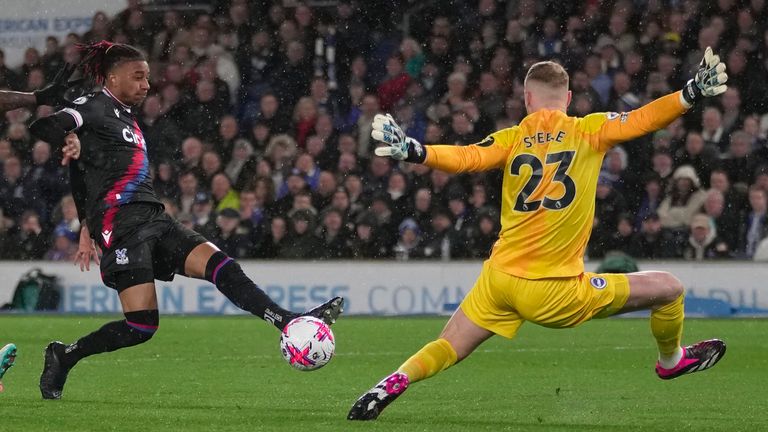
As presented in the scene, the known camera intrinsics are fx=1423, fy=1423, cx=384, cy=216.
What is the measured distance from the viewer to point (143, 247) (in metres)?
8.09

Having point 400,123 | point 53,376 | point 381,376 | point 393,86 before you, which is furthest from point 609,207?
point 53,376

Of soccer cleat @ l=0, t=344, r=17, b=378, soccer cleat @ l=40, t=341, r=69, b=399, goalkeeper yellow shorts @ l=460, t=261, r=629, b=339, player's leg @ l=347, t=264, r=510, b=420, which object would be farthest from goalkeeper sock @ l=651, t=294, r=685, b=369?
soccer cleat @ l=0, t=344, r=17, b=378

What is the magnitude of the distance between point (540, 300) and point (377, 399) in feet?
3.16

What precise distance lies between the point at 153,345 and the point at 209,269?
5.08 m

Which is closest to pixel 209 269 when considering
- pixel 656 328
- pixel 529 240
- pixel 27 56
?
pixel 529 240

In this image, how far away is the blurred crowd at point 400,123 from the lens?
16.8 m

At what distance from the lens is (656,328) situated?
7789 millimetres

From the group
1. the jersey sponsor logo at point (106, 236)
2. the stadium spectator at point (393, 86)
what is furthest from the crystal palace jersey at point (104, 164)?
the stadium spectator at point (393, 86)

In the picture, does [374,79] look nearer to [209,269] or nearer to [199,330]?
[199,330]

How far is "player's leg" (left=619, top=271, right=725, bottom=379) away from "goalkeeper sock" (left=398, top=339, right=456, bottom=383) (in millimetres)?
957

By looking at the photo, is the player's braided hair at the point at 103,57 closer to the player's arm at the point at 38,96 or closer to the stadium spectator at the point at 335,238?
the player's arm at the point at 38,96

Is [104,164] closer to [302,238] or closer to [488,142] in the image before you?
[488,142]

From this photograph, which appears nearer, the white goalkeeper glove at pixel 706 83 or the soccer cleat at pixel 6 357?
the white goalkeeper glove at pixel 706 83

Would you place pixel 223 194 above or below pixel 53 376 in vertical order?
below
